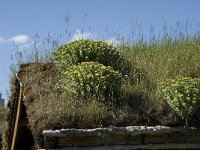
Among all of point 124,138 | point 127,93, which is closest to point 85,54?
point 127,93

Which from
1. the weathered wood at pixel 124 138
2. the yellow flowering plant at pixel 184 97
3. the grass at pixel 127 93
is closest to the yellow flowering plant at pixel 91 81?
the grass at pixel 127 93

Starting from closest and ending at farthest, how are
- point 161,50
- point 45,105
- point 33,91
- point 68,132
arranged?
1. point 68,132
2. point 45,105
3. point 33,91
4. point 161,50

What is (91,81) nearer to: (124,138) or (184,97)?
(124,138)

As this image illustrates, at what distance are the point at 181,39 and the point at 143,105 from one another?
5.16m

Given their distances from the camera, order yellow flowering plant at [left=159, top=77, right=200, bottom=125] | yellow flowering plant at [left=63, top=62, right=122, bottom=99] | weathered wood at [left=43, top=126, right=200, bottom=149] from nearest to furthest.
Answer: weathered wood at [left=43, top=126, right=200, bottom=149], yellow flowering plant at [left=159, top=77, right=200, bottom=125], yellow flowering plant at [left=63, top=62, right=122, bottom=99]

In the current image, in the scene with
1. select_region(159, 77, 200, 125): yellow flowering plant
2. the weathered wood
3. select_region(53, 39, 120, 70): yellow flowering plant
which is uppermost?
select_region(53, 39, 120, 70): yellow flowering plant

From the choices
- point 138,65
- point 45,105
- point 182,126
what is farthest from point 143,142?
point 138,65

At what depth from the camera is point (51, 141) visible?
8.16 meters

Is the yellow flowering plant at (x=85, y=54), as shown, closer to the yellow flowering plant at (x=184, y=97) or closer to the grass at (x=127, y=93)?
the grass at (x=127, y=93)

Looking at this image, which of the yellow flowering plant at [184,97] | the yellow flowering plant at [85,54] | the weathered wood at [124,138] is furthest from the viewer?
the yellow flowering plant at [85,54]

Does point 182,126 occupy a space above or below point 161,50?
below

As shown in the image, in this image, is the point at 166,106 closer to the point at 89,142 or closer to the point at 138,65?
the point at 89,142

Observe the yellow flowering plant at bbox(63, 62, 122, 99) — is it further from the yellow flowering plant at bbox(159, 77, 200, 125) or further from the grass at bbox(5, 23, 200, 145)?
the yellow flowering plant at bbox(159, 77, 200, 125)

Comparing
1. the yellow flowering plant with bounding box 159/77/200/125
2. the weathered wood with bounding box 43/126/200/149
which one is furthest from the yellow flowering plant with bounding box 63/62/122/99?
the yellow flowering plant with bounding box 159/77/200/125
